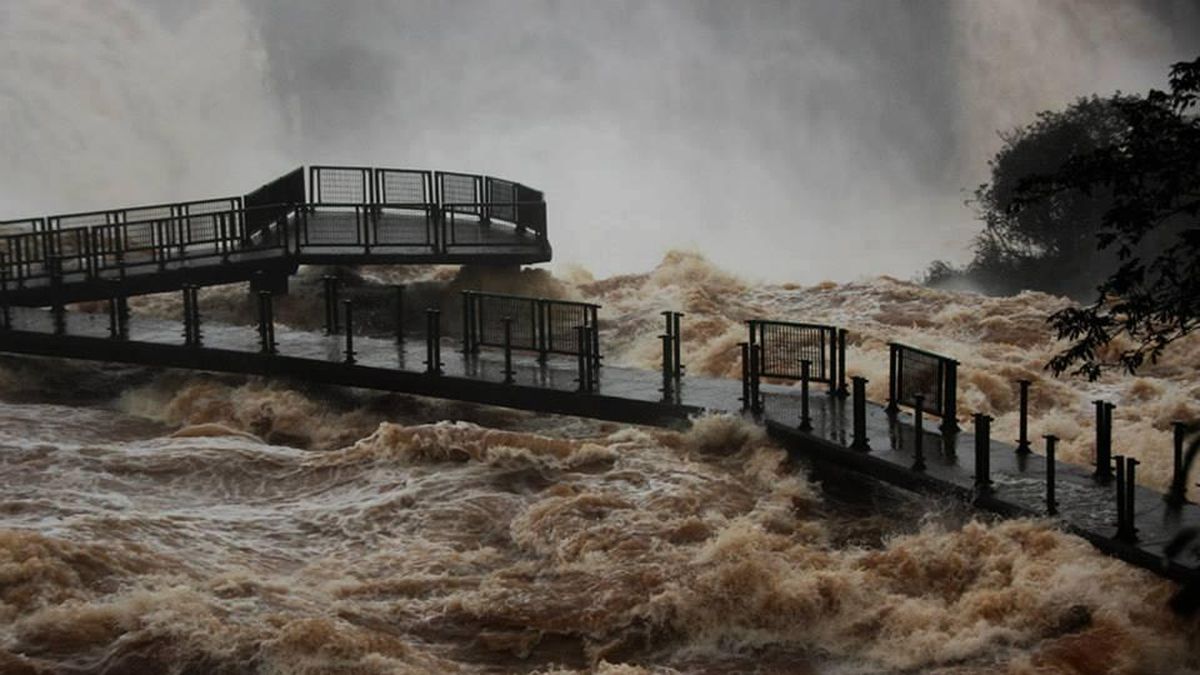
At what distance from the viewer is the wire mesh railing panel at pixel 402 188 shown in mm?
30641

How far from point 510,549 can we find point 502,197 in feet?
51.0

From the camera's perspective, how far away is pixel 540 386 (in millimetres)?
19594

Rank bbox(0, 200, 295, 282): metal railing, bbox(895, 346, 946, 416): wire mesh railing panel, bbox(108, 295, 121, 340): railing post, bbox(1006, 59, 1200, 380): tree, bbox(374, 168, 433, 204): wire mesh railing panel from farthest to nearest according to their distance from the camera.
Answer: bbox(374, 168, 433, 204): wire mesh railing panel → bbox(0, 200, 295, 282): metal railing → bbox(108, 295, 121, 340): railing post → bbox(895, 346, 946, 416): wire mesh railing panel → bbox(1006, 59, 1200, 380): tree

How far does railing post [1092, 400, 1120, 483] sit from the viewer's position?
1490 centimetres

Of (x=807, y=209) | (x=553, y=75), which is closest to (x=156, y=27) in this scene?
(x=553, y=75)

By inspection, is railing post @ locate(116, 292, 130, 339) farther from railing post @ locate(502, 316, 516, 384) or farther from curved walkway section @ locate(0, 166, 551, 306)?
railing post @ locate(502, 316, 516, 384)

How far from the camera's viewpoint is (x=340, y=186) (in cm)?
3120

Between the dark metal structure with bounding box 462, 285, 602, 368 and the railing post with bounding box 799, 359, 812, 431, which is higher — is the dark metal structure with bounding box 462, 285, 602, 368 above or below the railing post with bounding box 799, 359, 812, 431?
above

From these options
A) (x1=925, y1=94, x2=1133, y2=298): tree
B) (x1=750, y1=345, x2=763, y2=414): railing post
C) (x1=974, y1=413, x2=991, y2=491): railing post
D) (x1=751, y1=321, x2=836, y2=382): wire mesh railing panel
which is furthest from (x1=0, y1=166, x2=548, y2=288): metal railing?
(x1=925, y1=94, x2=1133, y2=298): tree

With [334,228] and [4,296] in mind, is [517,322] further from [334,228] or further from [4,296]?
[334,228]

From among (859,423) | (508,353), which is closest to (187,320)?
(508,353)

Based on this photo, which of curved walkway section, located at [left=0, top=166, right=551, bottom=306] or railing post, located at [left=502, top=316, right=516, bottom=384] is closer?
railing post, located at [left=502, top=316, right=516, bottom=384]

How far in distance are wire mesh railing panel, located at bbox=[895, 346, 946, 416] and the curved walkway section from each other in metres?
10.9

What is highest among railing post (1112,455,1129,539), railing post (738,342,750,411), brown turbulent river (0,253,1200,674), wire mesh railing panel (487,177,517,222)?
wire mesh railing panel (487,177,517,222)
